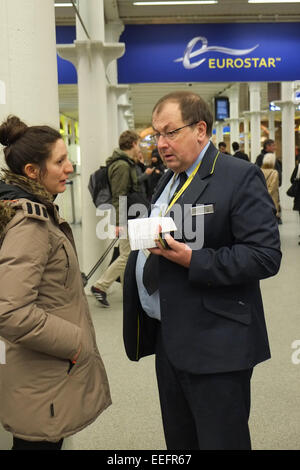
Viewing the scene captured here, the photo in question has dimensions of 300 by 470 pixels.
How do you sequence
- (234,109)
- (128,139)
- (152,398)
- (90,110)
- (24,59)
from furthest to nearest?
(234,109) → (90,110) → (128,139) → (152,398) → (24,59)

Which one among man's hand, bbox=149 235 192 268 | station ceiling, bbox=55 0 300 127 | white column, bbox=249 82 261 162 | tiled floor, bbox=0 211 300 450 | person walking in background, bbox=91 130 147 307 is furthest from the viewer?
white column, bbox=249 82 261 162

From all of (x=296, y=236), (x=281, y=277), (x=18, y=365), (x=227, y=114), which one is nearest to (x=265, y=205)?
(x=18, y=365)

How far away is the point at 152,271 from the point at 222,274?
29cm

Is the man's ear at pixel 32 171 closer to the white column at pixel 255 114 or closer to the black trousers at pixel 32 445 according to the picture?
the black trousers at pixel 32 445

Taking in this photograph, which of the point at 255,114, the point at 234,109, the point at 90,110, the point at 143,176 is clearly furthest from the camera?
the point at 234,109

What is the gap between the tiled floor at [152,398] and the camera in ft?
10.4

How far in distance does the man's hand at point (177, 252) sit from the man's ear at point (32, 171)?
1.67ft

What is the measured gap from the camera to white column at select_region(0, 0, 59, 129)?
7.82 ft

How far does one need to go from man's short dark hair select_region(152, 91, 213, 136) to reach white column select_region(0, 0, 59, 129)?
723mm

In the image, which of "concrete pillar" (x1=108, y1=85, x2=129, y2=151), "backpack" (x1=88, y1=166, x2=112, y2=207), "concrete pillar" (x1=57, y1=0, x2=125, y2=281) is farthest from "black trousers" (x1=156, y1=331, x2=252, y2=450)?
"concrete pillar" (x1=108, y1=85, x2=129, y2=151)

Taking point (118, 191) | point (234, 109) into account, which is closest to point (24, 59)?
point (118, 191)

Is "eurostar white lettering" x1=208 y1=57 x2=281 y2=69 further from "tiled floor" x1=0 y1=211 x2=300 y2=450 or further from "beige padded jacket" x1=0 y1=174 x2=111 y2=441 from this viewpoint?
"beige padded jacket" x1=0 y1=174 x2=111 y2=441

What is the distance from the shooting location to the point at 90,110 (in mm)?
7129
